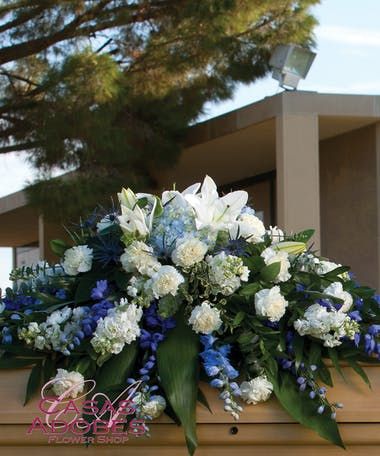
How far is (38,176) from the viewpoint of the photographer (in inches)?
487

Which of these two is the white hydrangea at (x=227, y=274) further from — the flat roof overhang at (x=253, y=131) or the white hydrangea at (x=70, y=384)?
the flat roof overhang at (x=253, y=131)

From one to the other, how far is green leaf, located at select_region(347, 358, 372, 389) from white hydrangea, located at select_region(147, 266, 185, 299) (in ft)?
1.59

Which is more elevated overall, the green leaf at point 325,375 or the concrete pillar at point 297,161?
the concrete pillar at point 297,161

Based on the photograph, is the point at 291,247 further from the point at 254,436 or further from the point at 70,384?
the point at 70,384

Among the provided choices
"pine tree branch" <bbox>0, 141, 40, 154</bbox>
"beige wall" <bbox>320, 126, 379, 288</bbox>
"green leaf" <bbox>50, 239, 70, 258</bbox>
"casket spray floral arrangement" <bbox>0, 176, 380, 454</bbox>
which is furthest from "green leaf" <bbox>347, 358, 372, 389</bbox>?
"beige wall" <bbox>320, 126, 379, 288</bbox>

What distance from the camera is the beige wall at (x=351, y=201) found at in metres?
13.5

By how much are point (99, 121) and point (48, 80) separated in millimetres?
816

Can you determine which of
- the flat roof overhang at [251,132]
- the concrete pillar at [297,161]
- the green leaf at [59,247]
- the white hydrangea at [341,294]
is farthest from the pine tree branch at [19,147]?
the white hydrangea at [341,294]

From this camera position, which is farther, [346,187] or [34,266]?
[346,187]

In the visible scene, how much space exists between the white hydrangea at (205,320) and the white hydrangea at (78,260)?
37 cm

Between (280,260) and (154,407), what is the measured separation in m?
0.54

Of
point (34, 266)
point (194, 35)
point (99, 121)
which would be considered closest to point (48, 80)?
point (99, 121)

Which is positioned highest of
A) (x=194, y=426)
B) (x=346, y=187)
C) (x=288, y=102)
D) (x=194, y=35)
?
(x=194, y=35)

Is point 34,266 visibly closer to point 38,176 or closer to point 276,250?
point 276,250
